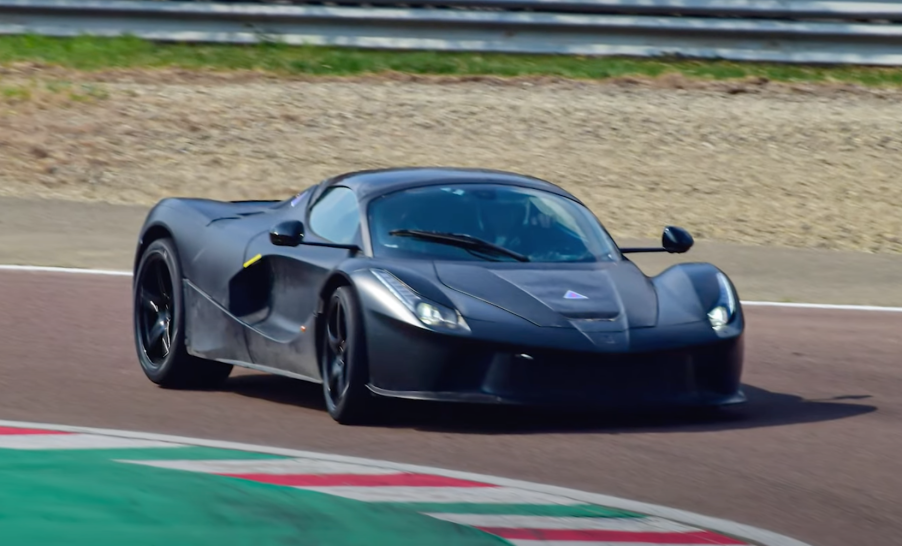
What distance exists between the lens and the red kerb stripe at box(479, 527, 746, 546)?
560cm

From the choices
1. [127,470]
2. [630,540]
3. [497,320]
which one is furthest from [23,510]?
[497,320]

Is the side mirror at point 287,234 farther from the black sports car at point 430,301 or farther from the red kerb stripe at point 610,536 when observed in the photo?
the red kerb stripe at point 610,536

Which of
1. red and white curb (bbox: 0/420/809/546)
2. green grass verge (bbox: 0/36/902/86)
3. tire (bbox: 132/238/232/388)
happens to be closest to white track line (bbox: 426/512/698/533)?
red and white curb (bbox: 0/420/809/546)

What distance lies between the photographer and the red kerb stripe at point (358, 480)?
6.26 meters

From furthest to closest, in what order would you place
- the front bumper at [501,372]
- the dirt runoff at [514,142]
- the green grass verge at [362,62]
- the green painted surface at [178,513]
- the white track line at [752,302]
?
1. the green grass verge at [362,62]
2. the dirt runoff at [514,142]
3. the white track line at [752,302]
4. the front bumper at [501,372]
5. the green painted surface at [178,513]

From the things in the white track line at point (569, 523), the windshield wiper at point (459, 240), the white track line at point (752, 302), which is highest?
the windshield wiper at point (459, 240)

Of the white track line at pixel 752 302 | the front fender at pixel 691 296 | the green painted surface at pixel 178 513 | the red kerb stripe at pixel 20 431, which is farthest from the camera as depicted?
the white track line at pixel 752 302

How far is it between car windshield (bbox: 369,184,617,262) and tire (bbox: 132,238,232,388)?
1.33 meters

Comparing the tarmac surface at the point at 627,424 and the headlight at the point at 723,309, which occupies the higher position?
the headlight at the point at 723,309

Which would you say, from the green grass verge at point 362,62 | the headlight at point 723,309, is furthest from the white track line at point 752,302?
the green grass verge at point 362,62

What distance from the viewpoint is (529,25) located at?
20953mm

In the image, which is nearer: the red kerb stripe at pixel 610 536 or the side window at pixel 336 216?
the red kerb stripe at pixel 610 536

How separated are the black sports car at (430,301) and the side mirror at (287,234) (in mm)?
10

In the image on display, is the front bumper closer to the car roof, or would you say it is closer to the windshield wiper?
the windshield wiper
